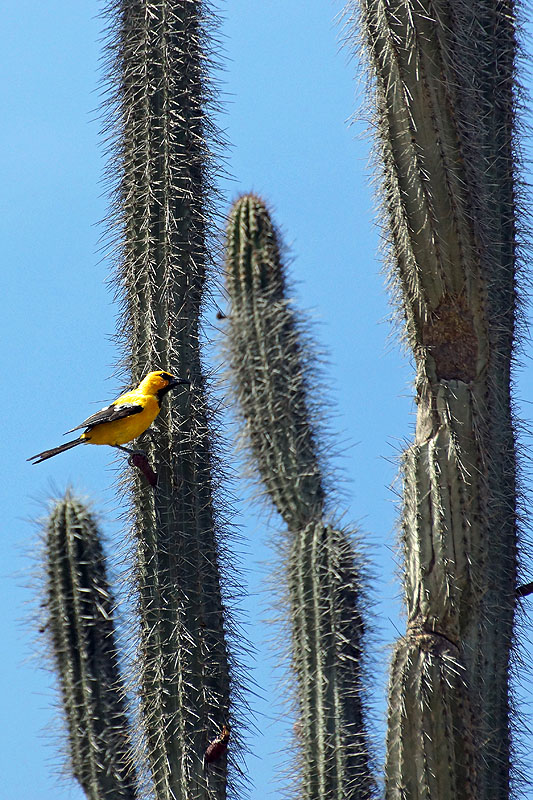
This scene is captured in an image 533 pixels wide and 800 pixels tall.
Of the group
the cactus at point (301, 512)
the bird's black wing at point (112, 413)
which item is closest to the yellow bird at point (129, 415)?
the bird's black wing at point (112, 413)

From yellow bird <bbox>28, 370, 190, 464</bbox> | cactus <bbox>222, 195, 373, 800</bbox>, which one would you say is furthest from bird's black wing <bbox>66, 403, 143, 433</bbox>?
cactus <bbox>222, 195, 373, 800</bbox>

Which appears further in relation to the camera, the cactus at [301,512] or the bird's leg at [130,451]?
the cactus at [301,512]

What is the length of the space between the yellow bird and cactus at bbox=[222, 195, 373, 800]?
6.38 feet

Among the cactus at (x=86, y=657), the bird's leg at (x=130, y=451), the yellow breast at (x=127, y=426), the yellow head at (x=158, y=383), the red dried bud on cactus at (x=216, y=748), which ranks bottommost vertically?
the red dried bud on cactus at (x=216, y=748)

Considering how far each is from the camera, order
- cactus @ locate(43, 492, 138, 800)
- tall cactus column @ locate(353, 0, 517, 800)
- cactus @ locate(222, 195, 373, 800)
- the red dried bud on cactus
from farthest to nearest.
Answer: cactus @ locate(222, 195, 373, 800) < cactus @ locate(43, 492, 138, 800) < the red dried bud on cactus < tall cactus column @ locate(353, 0, 517, 800)

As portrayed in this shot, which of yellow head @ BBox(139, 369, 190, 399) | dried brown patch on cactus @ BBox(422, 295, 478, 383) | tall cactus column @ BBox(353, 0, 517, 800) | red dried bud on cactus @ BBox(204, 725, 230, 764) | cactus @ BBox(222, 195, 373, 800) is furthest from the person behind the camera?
cactus @ BBox(222, 195, 373, 800)

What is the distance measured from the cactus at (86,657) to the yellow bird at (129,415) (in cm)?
109

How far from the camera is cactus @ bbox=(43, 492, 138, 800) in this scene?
5504mm

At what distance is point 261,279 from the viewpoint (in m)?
8.25

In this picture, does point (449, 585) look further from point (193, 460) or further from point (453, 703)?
point (193, 460)

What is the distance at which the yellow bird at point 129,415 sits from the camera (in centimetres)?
436

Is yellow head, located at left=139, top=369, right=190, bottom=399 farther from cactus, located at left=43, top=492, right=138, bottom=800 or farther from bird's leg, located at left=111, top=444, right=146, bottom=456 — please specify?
cactus, located at left=43, top=492, right=138, bottom=800

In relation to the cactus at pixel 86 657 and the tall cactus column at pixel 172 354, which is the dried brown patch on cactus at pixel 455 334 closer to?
the tall cactus column at pixel 172 354

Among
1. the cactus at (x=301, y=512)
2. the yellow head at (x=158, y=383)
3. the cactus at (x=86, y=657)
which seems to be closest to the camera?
the yellow head at (x=158, y=383)
